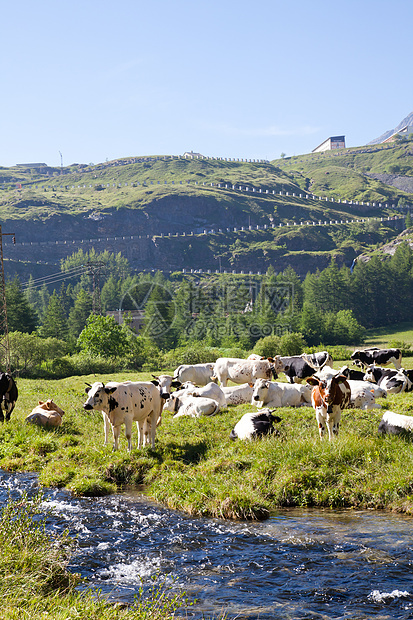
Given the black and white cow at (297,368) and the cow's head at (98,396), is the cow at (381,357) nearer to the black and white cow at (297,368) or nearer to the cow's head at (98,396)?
the black and white cow at (297,368)

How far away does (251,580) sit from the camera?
29.6 ft

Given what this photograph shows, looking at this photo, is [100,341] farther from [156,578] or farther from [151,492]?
[156,578]

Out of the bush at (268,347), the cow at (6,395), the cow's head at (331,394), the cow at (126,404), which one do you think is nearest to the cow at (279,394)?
the cow's head at (331,394)

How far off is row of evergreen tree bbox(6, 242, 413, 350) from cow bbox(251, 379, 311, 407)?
219 ft

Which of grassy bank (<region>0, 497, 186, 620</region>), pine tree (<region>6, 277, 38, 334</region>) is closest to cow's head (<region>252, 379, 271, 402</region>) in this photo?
grassy bank (<region>0, 497, 186, 620</region>)

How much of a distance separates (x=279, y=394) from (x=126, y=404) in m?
8.11

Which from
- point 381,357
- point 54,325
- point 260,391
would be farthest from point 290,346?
point 54,325

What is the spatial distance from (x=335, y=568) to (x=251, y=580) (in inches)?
59.0

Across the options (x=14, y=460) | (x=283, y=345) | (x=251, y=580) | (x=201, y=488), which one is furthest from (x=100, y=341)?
(x=251, y=580)

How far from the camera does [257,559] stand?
9789 millimetres

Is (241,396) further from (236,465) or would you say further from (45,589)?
(45,589)

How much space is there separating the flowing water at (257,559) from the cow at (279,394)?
936cm

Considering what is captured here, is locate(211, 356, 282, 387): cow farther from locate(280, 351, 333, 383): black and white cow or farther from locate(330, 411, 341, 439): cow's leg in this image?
locate(330, 411, 341, 439): cow's leg

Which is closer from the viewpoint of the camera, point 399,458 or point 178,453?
point 399,458
